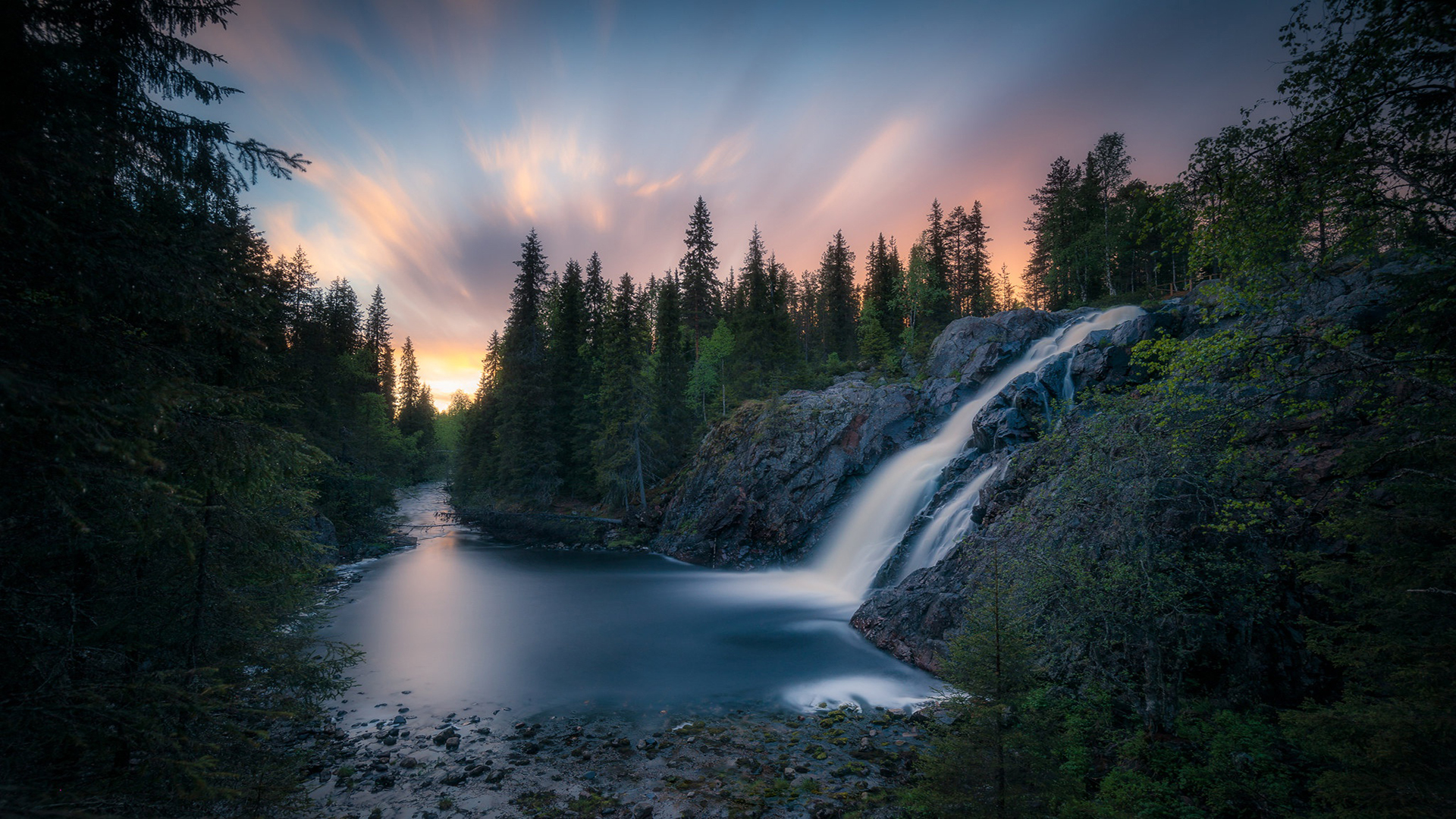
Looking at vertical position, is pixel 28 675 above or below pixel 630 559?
above

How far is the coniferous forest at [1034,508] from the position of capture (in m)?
3.70

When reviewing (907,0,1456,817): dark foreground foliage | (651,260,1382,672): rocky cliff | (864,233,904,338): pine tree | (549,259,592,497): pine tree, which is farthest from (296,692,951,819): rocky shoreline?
(864,233,904,338): pine tree

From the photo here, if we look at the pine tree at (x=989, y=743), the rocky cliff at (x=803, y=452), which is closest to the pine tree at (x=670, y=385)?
the rocky cliff at (x=803, y=452)

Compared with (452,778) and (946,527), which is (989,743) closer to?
(452,778)

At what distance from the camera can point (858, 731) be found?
952 centimetres

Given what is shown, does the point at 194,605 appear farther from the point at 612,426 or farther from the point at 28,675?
the point at 612,426

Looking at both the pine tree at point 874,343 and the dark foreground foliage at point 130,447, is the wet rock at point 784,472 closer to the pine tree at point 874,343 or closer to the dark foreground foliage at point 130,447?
the pine tree at point 874,343

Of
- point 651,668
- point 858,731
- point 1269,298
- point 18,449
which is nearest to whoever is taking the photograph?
point 18,449

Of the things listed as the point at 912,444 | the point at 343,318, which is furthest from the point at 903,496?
the point at 343,318

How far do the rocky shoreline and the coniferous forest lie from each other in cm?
46

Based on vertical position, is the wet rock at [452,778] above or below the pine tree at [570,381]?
below

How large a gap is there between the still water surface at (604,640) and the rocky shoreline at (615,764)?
0.96 m

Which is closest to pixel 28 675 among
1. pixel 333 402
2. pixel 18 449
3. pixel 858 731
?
pixel 18 449

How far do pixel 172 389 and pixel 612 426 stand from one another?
30122mm
